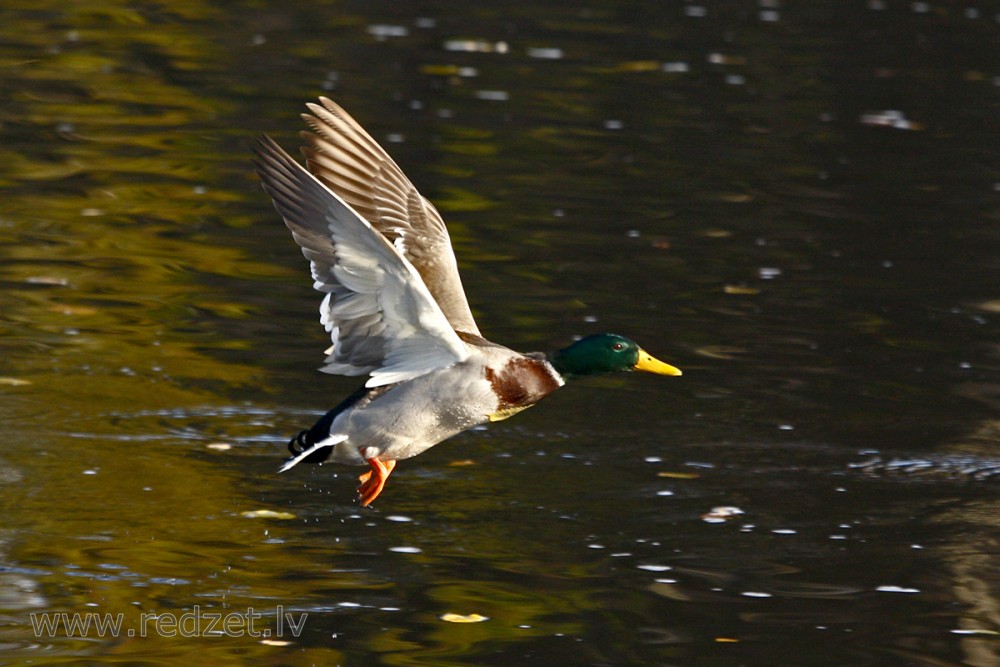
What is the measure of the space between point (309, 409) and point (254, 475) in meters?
0.91

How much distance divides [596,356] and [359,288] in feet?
3.62

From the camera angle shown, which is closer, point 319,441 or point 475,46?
point 319,441

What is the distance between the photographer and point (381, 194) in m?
7.57

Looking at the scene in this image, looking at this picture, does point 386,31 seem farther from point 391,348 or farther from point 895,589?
point 895,589

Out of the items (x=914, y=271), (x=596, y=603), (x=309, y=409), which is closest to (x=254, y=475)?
(x=309, y=409)

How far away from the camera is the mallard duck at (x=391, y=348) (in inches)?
239

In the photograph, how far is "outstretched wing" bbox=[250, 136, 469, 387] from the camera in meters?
5.99

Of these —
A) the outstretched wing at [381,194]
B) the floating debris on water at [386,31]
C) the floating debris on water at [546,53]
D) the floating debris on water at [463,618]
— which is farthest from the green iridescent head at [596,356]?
the floating debris on water at [386,31]

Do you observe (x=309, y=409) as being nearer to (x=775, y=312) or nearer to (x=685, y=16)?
(x=775, y=312)

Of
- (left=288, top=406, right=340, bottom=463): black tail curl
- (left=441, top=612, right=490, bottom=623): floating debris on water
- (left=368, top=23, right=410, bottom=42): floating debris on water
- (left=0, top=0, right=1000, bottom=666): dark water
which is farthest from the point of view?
(left=368, top=23, right=410, bottom=42): floating debris on water

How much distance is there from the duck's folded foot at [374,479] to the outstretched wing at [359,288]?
1.36 ft

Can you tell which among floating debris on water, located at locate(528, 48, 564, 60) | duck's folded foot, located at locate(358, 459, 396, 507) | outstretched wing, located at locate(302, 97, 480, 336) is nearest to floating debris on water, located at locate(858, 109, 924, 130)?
floating debris on water, located at locate(528, 48, 564, 60)

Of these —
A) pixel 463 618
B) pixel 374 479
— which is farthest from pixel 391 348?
pixel 463 618

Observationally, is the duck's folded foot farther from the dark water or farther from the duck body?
the dark water
